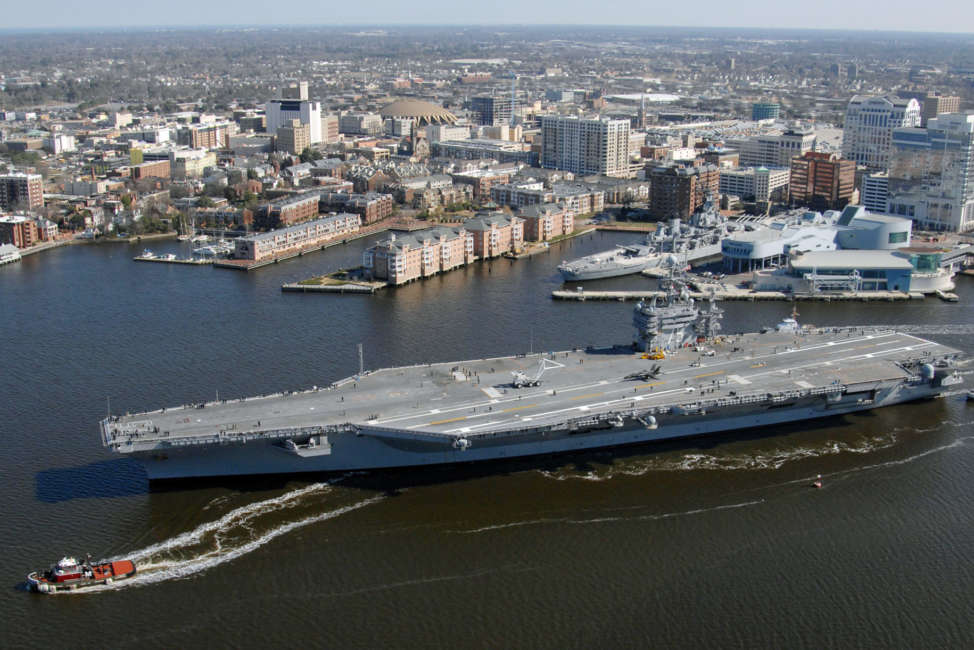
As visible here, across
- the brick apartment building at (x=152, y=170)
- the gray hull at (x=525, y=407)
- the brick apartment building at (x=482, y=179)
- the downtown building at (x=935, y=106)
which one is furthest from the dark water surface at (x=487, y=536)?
the downtown building at (x=935, y=106)

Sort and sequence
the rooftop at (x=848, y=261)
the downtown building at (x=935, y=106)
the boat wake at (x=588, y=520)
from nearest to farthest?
the boat wake at (x=588, y=520), the rooftop at (x=848, y=261), the downtown building at (x=935, y=106)

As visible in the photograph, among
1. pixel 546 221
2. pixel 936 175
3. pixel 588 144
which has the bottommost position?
pixel 546 221

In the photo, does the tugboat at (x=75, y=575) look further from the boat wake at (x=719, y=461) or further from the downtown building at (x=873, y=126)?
the downtown building at (x=873, y=126)

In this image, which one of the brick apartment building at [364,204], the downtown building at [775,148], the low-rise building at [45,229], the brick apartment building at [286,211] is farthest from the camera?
the downtown building at [775,148]

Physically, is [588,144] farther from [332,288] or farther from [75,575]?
[75,575]

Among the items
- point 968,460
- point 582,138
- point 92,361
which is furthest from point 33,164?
point 968,460

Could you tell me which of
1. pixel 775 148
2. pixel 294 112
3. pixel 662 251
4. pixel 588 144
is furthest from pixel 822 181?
pixel 294 112
